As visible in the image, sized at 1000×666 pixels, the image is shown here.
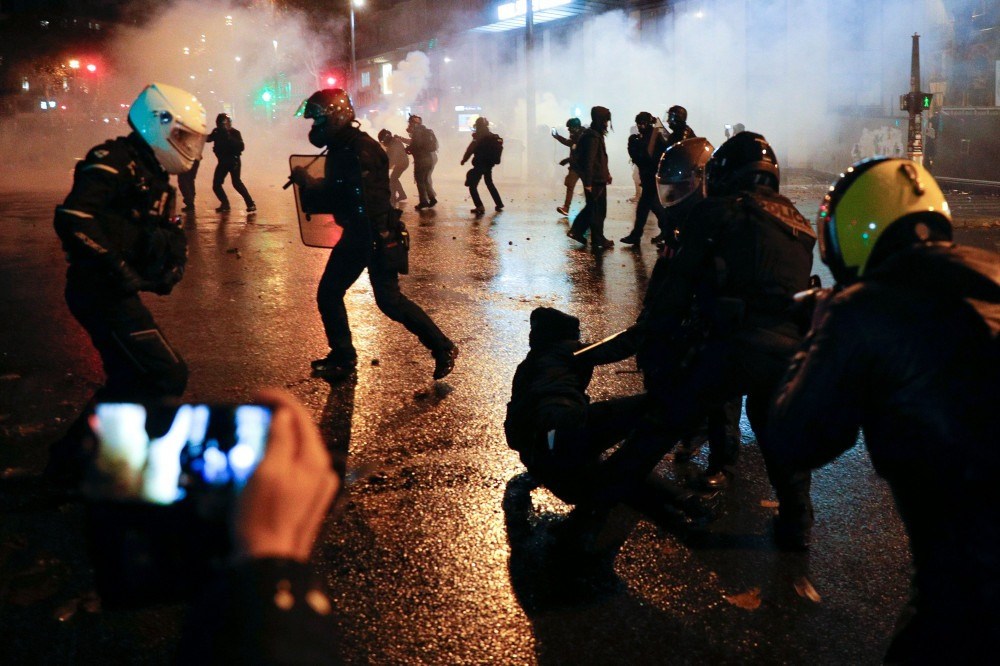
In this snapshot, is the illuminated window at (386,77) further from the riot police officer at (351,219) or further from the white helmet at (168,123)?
the white helmet at (168,123)

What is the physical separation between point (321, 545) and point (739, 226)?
6.53ft

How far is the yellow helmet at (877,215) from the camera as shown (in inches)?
70.4

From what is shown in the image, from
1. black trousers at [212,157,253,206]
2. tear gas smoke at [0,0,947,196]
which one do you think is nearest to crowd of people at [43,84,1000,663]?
black trousers at [212,157,253,206]

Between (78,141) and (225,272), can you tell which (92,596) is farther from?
(78,141)

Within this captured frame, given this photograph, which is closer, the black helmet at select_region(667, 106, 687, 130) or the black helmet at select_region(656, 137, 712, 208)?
the black helmet at select_region(656, 137, 712, 208)

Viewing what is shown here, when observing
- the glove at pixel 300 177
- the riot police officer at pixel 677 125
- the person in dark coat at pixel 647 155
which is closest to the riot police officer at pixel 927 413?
the glove at pixel 300 177

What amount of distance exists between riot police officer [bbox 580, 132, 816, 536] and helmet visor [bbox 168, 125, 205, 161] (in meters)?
2.13

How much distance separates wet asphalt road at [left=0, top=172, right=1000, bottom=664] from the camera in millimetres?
2738

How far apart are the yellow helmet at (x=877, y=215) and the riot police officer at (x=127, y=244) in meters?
2.81

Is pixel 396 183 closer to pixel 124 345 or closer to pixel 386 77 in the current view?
pixel 124 345

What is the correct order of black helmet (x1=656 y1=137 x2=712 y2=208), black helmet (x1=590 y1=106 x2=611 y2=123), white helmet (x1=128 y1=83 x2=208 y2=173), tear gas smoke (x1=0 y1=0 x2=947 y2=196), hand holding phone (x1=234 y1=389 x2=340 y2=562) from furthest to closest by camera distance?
tear gas smoke (x1=0 y1=0 x2=947 y2=196) < black helmet (x1=590 y1=106 x2=611 y2=123) < black helmet (x1=656 y1=137 x2=712 y2=208) < white helmet (x1=128 y1=83 x2=208 y2=173) < hand holding phone (x1=234 y1=389 x2=340 y2=562)

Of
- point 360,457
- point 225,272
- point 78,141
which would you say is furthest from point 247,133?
point 360,457

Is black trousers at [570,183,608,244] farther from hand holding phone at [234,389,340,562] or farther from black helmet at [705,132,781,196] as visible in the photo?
hand holding phone at [234,389,340,562]

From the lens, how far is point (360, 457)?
4.31 metres
